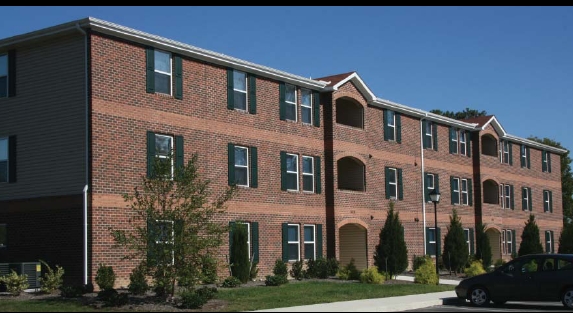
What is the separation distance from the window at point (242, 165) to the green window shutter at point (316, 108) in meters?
4.75

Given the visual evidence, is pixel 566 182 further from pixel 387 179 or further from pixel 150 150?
pixel 150 150

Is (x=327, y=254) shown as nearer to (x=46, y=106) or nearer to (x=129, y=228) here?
(x=129, y=228)

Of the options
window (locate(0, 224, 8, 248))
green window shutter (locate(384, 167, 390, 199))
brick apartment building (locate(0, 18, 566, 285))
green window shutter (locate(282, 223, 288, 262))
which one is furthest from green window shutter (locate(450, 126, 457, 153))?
window (locate(0, 224, 8, 248))

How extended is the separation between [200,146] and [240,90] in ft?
11.3

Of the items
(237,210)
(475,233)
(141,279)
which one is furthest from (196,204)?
(475,233)

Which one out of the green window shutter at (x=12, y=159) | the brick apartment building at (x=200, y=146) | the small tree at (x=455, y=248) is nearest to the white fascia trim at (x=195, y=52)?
the brick apartment building at (x=200, y=146)

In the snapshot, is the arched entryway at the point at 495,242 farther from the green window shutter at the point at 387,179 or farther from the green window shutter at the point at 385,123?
the green window shutter at the point at 385,123

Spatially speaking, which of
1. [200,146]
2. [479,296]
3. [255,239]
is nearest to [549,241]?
[255,239]

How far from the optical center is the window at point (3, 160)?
2656cm

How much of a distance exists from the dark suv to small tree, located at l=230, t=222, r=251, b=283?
914 cm

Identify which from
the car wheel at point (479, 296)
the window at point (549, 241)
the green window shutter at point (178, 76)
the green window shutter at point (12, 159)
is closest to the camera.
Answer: the car wheel at point (479, 296)

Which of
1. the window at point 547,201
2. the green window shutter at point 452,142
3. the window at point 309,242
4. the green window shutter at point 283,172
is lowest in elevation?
the window at point 309,242

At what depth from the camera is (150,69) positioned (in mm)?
26438

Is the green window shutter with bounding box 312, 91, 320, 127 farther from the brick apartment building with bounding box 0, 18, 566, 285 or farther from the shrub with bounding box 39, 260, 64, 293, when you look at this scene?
the shrub with bounding box 39, 260, 64, 293
